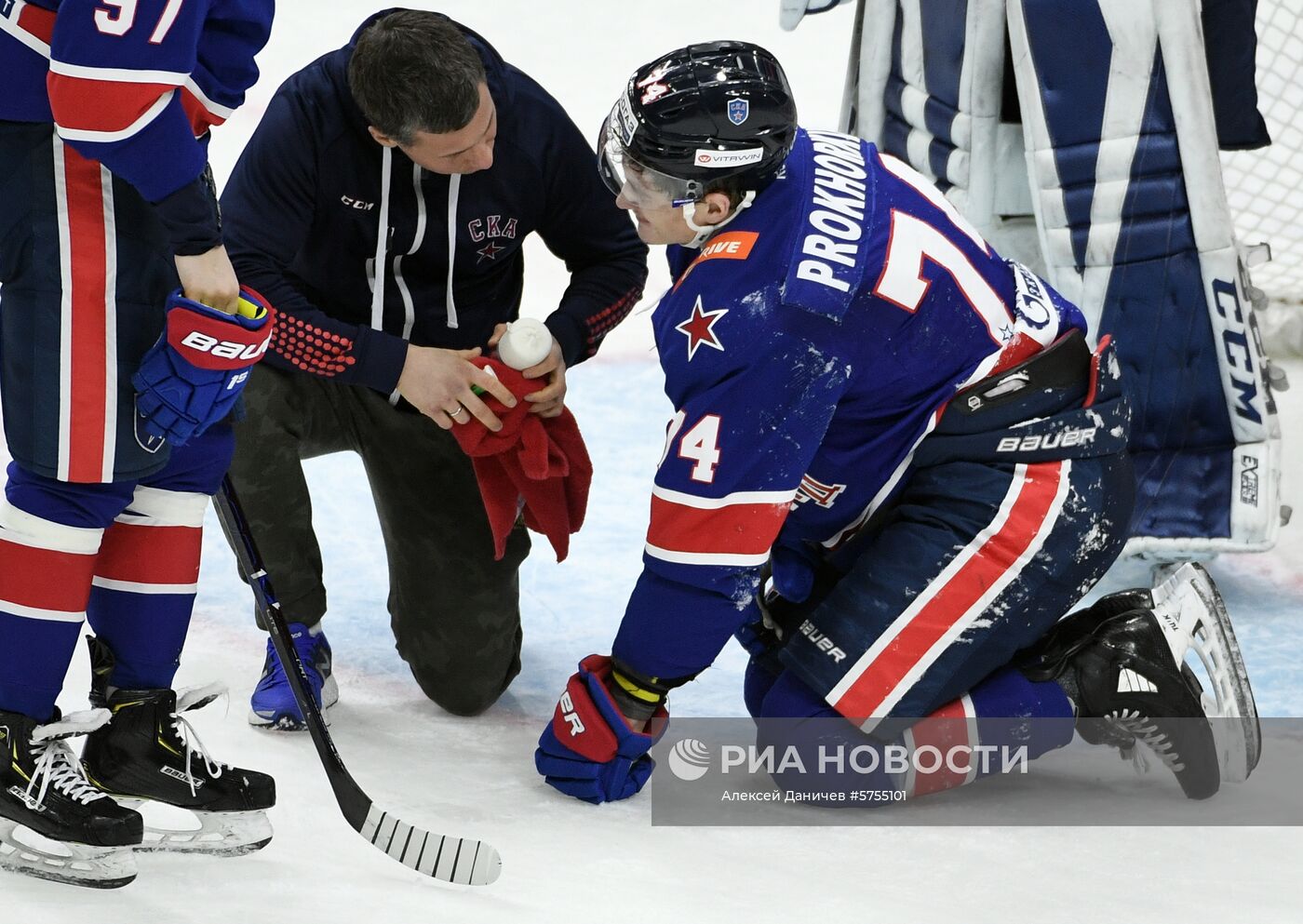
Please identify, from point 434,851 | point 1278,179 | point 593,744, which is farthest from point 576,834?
point 1278,179

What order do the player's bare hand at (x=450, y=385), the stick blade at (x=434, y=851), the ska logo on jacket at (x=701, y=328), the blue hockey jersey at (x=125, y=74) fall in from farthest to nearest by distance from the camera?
the player's bare hand at (x=450, y=385) < the ska logo on jacket at (x=701, y=328) < the stick blade at (x=434, y=851) < the blue hockey jersey at (x=125, y=74)

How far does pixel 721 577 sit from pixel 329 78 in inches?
38.2

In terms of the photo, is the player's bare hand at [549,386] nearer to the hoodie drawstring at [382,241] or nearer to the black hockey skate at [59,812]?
the hoodie drawstring at [382,241]

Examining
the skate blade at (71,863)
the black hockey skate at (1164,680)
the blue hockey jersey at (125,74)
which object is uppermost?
the blue hockey jersey at (125,74)

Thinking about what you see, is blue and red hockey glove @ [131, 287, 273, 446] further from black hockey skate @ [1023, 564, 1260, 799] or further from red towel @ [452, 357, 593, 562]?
black hockey skate @ [1023, 564, 1260, 799]

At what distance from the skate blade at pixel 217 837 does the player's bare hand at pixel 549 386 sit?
713 millimetres

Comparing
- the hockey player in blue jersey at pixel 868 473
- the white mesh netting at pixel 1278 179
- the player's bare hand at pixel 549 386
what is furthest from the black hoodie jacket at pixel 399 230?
the white mesh netting at pixel 1278 179

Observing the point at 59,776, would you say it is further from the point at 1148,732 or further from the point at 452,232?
the point at 1148,732

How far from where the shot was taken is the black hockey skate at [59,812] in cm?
150

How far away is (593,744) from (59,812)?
683 mm

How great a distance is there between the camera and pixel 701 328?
1835 mm

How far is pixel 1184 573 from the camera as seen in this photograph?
84.0 inches

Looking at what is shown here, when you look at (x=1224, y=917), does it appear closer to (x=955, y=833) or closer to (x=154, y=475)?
(x=955, y=833)

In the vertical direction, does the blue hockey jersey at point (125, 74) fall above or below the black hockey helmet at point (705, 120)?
above
